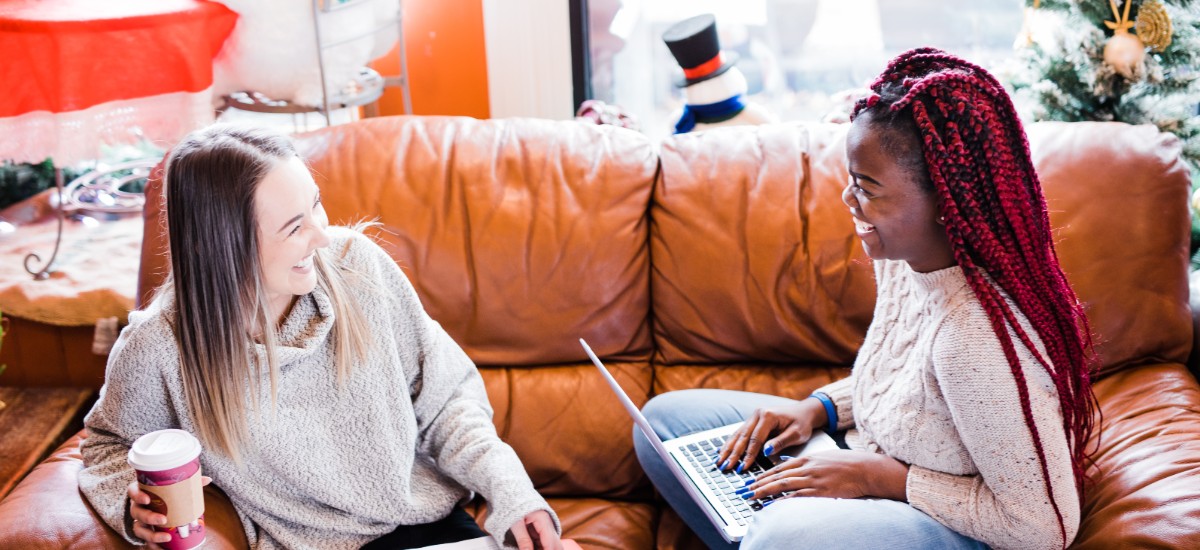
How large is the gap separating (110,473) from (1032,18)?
6.83ft

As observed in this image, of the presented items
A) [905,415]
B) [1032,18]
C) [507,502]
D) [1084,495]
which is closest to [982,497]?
[905,415]

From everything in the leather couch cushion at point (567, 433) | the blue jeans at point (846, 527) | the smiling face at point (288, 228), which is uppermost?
the smiling face at point (288, 228)

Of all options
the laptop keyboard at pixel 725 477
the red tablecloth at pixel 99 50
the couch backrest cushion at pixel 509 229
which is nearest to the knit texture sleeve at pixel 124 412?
the couch backrest cushion at pixel 509 229

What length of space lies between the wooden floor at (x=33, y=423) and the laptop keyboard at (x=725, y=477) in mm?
1325

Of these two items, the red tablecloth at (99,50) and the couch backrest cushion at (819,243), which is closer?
the couch backrest cushion at (819,243)

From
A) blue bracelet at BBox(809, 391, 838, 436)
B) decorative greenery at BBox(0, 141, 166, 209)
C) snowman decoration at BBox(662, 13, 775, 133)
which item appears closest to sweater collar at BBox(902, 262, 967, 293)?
blue bracelet at BBox(809, 391, 838, 436)

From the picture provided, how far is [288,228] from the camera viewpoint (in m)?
1.30

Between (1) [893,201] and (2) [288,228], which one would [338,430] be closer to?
(2) [288,228]

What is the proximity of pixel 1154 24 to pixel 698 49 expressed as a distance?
951 millimetres

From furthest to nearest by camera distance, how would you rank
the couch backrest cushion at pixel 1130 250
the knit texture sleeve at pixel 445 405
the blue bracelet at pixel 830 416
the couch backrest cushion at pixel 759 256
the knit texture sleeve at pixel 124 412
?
the couch backrest cushion at pixel 759 256 → the couch backrest cushion at pixel 1130 250 → the blue bracelet at pixel 830 416 → the knit texture sleeve at pixel 445 405 → the knit texture sleeve at pixel 124 412

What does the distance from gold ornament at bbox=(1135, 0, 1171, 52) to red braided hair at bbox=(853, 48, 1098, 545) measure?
103cm

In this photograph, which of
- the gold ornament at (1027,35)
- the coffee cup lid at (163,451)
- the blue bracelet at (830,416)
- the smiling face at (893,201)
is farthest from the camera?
the gold ornament at (1027,35)

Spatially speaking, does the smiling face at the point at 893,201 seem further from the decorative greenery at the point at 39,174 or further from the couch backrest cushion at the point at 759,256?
the decorative greenery at the point at 39,174

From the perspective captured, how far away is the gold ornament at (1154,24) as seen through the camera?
6.55 ft
